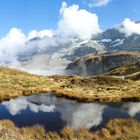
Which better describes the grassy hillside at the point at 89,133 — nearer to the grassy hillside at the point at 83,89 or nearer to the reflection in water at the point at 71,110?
the reflection in water at the point at 71,110

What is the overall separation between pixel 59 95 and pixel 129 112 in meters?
28.9

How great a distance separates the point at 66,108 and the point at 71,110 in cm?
256

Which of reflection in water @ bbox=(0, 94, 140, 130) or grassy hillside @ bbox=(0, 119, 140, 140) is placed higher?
reflection in water @ bbox=(0, 94, 140, 130)

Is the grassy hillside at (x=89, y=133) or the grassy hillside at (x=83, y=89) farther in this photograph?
the grassy hillside at (x=83, y=89)

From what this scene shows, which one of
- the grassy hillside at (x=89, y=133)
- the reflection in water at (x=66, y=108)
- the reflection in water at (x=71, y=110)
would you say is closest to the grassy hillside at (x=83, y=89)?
the reflection in water at (x=66, y=108)

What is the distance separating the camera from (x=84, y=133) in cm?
3906

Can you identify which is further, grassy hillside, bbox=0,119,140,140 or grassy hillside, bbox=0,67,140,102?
grassy hillside, bbox=0,67,140,102

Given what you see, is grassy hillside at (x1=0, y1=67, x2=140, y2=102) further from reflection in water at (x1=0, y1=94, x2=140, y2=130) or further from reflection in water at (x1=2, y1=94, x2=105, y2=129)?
reflection in water at (x1=0, y1=94, x2=140, y2=130)

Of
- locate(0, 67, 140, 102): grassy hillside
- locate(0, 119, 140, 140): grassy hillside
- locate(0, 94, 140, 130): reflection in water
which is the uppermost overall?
locate(0, 67, 140, 102): grassy hillside

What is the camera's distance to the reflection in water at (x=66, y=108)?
156 feet

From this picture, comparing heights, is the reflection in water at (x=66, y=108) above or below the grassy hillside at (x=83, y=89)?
below

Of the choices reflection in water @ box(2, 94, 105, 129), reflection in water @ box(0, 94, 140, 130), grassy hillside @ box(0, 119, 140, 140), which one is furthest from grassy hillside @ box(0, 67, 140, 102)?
grassy hillside @ box(0, 119, 140, 140)

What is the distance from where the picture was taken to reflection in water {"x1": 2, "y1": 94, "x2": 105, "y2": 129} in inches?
1869

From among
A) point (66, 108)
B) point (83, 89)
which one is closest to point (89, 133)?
point (66, 108)
